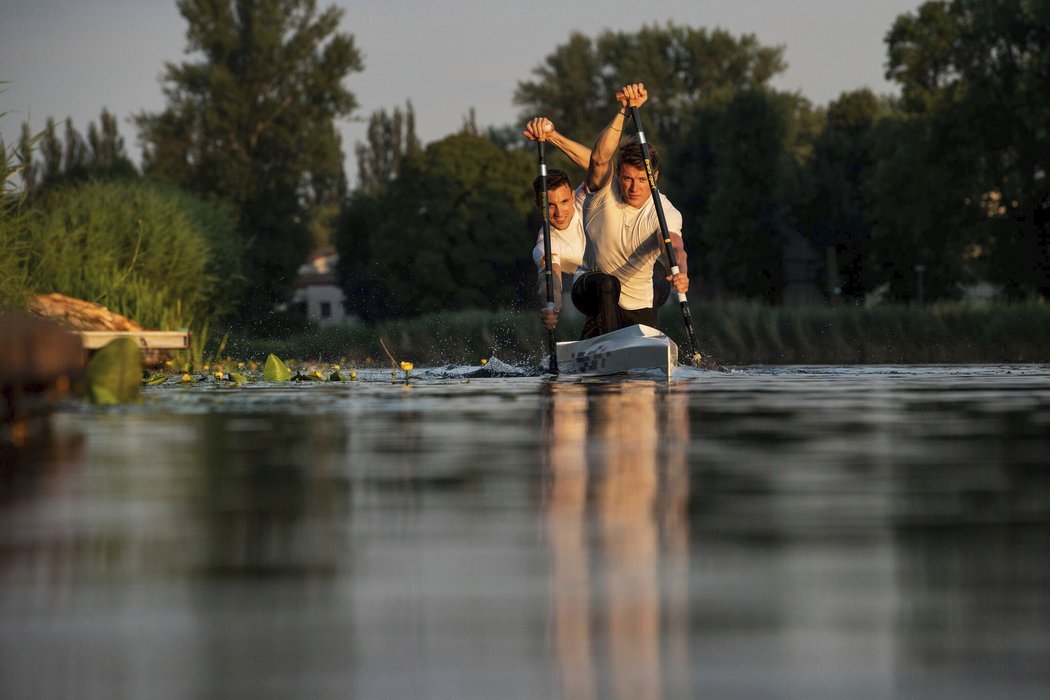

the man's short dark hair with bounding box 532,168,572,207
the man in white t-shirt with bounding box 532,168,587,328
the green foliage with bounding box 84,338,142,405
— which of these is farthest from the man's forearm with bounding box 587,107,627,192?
the green foliage with bounding box 84,338,142,405

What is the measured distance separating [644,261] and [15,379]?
10514 millimetres

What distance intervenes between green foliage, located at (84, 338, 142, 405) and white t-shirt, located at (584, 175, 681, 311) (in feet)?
21.5

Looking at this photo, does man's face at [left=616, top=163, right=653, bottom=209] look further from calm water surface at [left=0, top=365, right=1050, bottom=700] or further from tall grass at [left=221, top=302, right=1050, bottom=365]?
tall grass at [left=221, top=302, right=1050, bottom=365]

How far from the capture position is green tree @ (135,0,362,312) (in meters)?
90.5

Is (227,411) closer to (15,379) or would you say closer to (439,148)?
(15,379)

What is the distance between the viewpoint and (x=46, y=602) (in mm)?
5941

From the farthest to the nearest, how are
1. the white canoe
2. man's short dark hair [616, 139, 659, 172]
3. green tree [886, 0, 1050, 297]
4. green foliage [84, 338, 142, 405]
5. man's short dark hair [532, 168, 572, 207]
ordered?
green tree [886, 0, 1050, 297], man's short dark hair [532, 168, 572, 207], man's short dark hair [616, 139, 659, 172], the white canoe, green foliage [84, 338, 142, 405]

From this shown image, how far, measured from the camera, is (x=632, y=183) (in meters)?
23.9

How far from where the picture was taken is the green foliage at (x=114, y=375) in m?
18.6

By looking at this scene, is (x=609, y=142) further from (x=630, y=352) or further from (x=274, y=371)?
(x=274, y=371)

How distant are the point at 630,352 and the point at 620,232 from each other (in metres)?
1.36

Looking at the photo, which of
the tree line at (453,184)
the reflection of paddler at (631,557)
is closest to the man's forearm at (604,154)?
the reflection of paddler at (631,557)

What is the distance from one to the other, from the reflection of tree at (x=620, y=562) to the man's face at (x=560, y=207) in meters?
11.0

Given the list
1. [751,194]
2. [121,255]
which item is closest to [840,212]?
[751,194]
